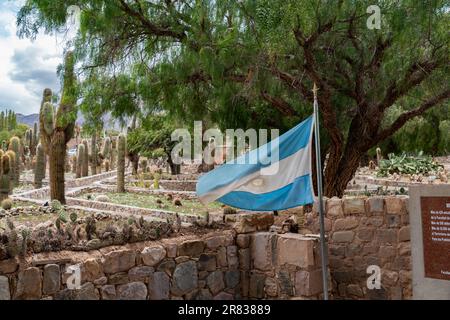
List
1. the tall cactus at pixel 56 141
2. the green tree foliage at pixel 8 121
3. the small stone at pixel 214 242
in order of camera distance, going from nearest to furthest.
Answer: the small stone at pixel 214 242 → the tall cactus at pixel 56 141 → the green tree foliage at pixel 8 121

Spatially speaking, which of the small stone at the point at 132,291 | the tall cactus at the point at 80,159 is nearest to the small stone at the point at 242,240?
the small stone at the point at 132,291

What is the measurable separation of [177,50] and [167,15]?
1048 mm

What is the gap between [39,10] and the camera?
764 centimetres

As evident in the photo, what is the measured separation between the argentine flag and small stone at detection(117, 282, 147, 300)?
1243 mm

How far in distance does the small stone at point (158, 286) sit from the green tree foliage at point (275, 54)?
4176 mm

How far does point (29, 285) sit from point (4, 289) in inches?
8.9

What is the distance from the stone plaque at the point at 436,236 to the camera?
4.85 meters

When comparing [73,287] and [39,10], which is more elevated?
[39,10]

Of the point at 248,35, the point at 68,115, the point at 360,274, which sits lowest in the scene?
the point at 360,274

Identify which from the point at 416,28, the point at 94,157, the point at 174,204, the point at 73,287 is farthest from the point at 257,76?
the point at 94,157

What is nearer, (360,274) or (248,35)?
(360,274)

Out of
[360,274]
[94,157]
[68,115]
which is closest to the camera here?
[360,274]

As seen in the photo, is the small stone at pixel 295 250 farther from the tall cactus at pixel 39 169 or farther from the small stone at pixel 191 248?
the tall cactus at pixel 39 169
